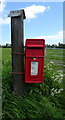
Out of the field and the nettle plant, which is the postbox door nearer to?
the field

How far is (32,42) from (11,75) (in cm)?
78

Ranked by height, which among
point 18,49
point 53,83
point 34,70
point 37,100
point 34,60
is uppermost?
point 18,49

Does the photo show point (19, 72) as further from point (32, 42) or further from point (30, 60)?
point (32, 42)

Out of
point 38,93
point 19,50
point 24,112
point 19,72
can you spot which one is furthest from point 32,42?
point 24,112

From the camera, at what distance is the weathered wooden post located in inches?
158

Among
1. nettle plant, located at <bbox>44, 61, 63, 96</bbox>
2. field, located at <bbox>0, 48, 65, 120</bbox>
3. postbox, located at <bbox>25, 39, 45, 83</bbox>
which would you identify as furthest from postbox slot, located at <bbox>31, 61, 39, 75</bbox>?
nettle plant, located at <bbox>44, 61, 63, 96</bbox>

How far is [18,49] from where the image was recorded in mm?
4051

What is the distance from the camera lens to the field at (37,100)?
12.1 ft

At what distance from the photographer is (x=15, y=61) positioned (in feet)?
13.4

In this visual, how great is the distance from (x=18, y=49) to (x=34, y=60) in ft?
1.13

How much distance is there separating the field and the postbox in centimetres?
24

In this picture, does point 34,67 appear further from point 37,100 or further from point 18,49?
point 37,100

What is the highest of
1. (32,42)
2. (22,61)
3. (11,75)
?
(32,42)

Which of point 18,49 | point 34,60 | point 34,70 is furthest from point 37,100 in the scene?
point 18,49
